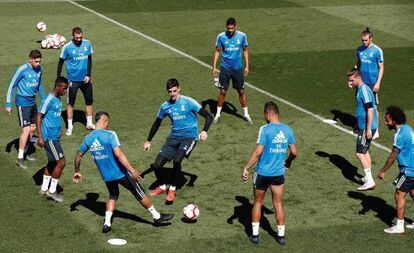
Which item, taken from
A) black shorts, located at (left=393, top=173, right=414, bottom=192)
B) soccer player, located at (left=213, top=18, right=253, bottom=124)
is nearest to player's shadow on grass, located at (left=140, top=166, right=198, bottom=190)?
soccer player, located at (left=213, top=18, right=253, bottom=124)

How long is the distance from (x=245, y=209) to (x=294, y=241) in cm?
Result: 172

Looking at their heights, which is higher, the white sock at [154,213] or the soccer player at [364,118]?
the soccer player at [364,118]

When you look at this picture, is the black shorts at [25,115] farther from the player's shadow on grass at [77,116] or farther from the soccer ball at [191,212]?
the soccer ball at [191,212]

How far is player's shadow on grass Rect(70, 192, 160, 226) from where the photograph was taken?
1568 centimetres

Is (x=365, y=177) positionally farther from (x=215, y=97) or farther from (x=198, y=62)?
(x=198, y=62)

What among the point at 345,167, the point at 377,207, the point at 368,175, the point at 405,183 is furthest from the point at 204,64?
the point at 405,183

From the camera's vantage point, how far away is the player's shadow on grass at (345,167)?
17966 millimetres

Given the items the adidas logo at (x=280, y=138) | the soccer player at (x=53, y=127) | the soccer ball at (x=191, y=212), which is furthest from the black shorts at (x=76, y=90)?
the adidas logo at (x=280, y=138)

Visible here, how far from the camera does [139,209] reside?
52.9 feet

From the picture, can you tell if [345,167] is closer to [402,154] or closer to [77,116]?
[402,154]

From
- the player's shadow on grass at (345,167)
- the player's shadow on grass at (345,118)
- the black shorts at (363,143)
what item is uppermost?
the black shorts at (363,143)

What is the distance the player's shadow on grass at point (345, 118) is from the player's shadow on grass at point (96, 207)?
300 inches

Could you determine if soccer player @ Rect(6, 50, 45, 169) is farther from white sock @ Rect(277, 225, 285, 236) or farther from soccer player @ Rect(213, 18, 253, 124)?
white sock @ Rect(277, 225, 285, 236)

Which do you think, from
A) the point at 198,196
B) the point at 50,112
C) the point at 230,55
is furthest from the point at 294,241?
the point at 230,55
